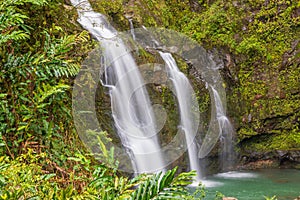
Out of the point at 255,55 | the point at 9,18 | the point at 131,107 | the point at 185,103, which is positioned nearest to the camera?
the point at 9,18

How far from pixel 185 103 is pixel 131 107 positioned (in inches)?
78.1

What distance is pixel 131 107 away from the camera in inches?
262

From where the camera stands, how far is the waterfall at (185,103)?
7.91 m

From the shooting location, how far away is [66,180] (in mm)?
1631

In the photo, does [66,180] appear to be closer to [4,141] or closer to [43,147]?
[43,147]

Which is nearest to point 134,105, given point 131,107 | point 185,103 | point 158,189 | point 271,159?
point 131,107

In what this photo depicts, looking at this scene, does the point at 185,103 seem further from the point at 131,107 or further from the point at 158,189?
the point at 158,189

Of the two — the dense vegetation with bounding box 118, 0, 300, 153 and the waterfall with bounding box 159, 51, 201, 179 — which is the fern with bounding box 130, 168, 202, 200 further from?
the dense vegetation with bounding box 118, 0, 300, 153

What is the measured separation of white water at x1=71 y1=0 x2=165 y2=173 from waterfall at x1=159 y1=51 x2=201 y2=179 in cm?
118

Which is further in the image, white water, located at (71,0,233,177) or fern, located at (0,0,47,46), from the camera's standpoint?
white water, located at (71,0,233,177)

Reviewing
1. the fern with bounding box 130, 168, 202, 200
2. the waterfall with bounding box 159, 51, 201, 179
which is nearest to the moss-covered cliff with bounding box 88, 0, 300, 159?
the waterfall with bounding box 159, 51, 201, 179

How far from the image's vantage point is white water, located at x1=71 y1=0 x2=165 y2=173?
6215 millimetres

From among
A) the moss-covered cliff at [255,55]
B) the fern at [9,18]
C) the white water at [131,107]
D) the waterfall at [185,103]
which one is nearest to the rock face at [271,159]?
the moss-covered cliff at [255,55]

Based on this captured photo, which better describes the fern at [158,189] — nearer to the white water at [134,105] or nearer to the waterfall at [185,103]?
the white water at [134,105]
